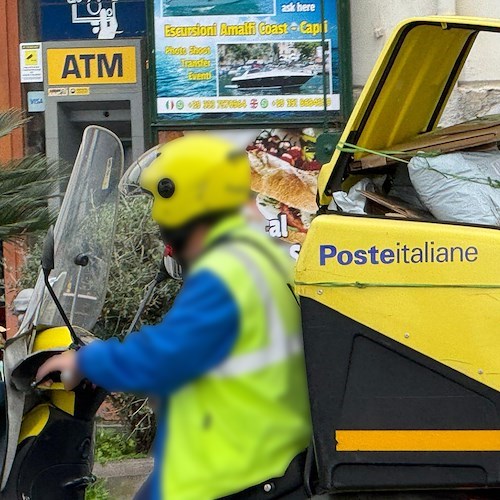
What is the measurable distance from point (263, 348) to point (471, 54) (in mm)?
6302

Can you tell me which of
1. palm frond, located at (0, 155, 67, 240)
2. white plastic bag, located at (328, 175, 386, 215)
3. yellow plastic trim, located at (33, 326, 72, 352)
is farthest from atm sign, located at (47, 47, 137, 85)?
yellow plastic trim, located at (33, 326, 72, 352)

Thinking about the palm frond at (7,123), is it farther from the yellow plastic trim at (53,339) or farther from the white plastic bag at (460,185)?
the white plastic bag at (460,185)

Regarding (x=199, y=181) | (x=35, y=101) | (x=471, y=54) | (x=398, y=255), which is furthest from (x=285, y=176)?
(x=199, y=181)

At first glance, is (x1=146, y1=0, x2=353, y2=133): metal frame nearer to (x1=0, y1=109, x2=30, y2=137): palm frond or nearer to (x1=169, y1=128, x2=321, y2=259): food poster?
(x1=169, y1=128, x2=321, y2=259): food poster

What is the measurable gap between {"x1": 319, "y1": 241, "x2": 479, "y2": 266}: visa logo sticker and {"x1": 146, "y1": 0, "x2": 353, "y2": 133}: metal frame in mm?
4988

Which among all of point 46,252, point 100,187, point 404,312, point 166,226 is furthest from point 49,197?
point 166,226

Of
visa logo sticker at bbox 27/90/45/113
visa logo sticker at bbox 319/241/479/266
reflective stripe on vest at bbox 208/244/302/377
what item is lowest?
visa logo sticker at bbox 27/90/45/113

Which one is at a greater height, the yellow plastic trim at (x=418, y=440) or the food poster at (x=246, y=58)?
the food poster at (x=246, y=58)

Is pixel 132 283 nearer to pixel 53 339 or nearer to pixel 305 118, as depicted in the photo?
pixel 53 339

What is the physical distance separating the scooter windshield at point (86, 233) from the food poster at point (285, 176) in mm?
4194

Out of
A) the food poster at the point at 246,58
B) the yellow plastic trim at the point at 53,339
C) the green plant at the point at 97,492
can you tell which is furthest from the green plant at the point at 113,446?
the food poster at the point at 246,58

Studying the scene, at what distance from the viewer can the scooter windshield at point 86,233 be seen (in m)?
3.83

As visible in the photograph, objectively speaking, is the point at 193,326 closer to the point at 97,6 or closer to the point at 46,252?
the point at 46,252

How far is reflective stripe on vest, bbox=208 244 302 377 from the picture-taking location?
2.39 m
